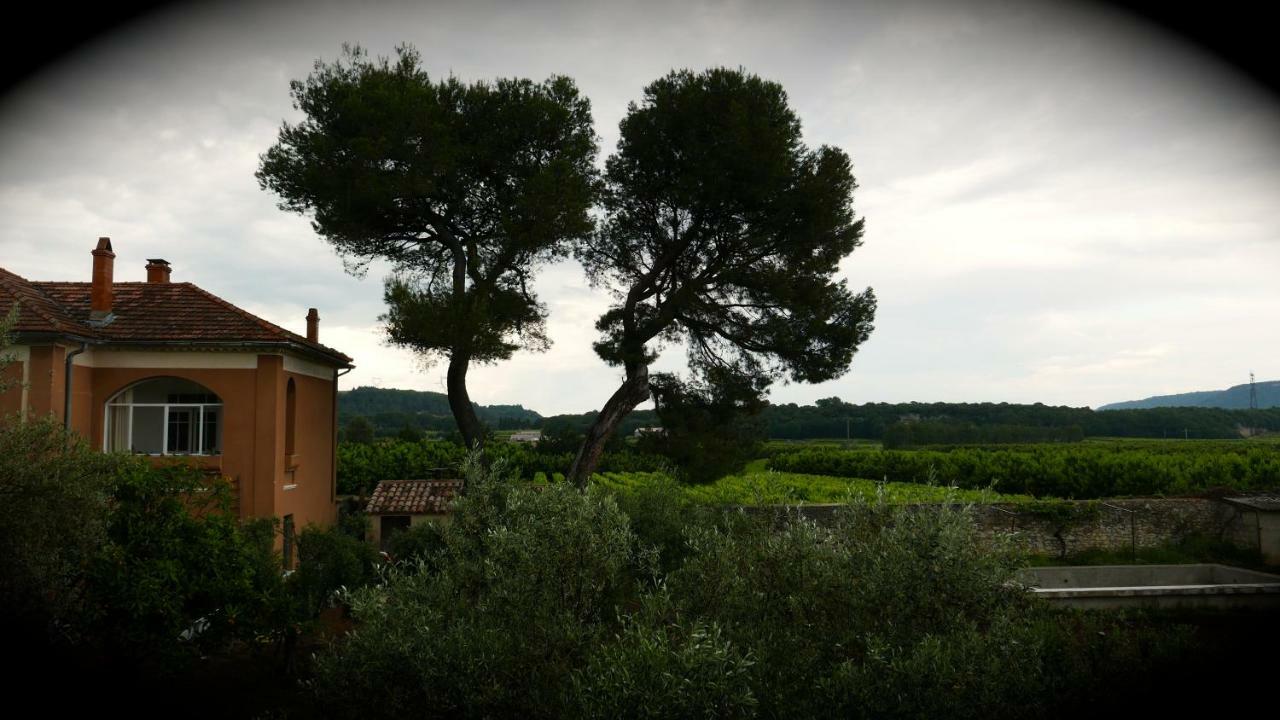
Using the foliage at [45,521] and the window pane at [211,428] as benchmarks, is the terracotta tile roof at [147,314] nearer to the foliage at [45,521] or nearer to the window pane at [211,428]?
the window pane at [211,428]

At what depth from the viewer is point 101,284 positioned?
55.4ft

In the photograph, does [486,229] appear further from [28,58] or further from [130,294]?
[28,58]

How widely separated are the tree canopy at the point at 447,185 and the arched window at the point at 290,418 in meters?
3.71

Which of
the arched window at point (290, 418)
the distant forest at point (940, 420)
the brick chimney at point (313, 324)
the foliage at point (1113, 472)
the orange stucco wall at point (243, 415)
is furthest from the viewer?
the distant forest at point (940, 420)

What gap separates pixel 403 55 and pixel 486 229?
4.73 metres

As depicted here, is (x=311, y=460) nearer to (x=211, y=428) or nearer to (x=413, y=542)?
(x=211, y=428)

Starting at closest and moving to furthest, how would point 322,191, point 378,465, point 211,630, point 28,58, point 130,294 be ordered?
point 28,58, point 211,630, point 322,191, point 130,294, point 378,465

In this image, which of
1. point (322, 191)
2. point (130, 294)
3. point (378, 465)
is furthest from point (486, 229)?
point (378, 465)

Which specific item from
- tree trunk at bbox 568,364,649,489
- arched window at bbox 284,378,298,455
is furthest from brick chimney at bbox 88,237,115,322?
tree trunk at bbox 568,364,649,489

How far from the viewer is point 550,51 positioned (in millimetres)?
13062

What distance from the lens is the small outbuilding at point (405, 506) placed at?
22406mm

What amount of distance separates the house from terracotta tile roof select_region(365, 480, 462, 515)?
419 cm

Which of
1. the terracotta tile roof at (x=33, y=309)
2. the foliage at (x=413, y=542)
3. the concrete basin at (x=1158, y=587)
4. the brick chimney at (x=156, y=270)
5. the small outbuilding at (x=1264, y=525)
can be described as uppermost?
the brick chimney at (x=156, y=270)

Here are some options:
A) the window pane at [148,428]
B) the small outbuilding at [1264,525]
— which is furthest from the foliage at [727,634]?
the small outbuilding at [1264,525]
